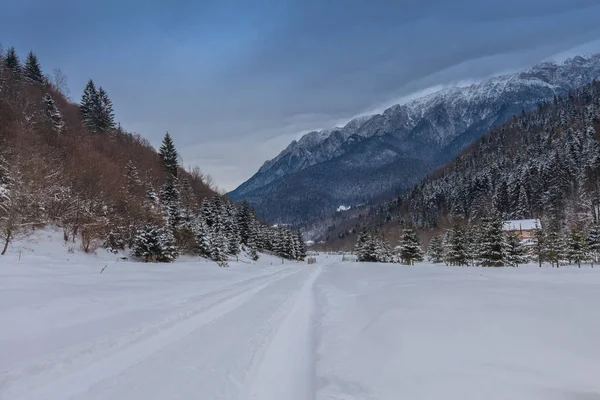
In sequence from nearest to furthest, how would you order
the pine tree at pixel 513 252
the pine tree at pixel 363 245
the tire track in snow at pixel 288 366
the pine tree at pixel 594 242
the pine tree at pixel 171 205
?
the tire track in snow at pixel 288 366 < the pine tree at pixel 171 205 < the pine tree at pixel 513 252 < the pine tree at pixel 594 242 < the pine tree at pixel 363 245

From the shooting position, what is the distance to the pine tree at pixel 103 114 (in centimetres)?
6517

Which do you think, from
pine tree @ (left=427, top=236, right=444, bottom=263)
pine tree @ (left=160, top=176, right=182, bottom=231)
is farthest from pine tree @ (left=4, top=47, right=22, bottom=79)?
pine tree @ (left=427, top=236, right=444, bottom=263)

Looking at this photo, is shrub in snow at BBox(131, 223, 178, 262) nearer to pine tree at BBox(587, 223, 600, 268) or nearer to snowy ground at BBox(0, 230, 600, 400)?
snowy ground at BBox(0, 230, 600, 400)

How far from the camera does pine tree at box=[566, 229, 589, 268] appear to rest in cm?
4519

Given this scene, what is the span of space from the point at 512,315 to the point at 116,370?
8.17m

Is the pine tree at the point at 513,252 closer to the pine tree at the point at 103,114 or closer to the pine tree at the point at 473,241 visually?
the pine tree at the point at 473,241

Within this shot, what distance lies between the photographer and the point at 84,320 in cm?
875

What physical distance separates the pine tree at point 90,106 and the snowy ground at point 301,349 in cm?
6024

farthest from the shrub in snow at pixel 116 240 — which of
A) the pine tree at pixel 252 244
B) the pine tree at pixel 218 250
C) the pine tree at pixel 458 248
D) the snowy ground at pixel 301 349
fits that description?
the pine tree at pixel 458 248

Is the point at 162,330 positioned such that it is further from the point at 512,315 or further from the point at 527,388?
the point at 512,315

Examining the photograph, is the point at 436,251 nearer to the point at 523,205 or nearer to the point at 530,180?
the point at 523,205

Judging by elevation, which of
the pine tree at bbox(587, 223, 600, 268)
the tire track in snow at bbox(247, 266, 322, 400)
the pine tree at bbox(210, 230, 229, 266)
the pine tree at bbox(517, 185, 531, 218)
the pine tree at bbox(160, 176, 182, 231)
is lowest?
the tire track in snow at bbox(247, 266, 322, 400)

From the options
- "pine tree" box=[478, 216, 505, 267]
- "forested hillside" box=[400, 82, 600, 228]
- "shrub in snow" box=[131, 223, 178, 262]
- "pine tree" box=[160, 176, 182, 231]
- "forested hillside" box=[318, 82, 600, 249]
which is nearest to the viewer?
"shrub in snow" box=[131, 223, 178, 262]

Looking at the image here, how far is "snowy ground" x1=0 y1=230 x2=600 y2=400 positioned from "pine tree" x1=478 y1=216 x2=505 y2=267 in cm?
3529
